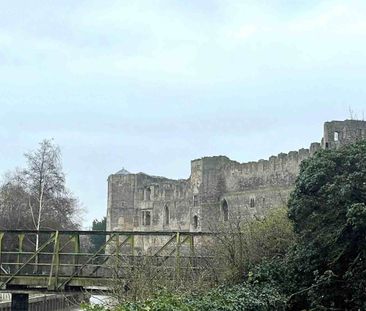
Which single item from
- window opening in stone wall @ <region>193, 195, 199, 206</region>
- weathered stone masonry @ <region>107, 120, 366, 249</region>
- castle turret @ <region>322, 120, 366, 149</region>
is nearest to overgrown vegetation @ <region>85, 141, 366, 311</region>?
weathered stone masonry @ <region>107, 120, 366, 249</region>

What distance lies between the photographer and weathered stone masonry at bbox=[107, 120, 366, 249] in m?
45.1

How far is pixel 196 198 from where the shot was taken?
54594 mm

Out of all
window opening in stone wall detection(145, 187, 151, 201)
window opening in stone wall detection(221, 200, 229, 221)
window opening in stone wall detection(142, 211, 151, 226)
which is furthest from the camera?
window opening in stone wall detection(145, 187, 151, 201)

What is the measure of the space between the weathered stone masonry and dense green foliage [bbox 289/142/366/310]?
1701 centimetres

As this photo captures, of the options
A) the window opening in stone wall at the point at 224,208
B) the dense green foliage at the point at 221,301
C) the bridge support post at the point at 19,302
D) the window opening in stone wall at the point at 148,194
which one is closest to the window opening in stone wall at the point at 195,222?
the window opening in stone wall at the point at 224,208

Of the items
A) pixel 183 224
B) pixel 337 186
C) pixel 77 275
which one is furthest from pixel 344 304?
pixel 183 224

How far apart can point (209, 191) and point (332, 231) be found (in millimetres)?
36603

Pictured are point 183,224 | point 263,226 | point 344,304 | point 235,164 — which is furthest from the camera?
point 183,224

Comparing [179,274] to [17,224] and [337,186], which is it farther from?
[17,224]

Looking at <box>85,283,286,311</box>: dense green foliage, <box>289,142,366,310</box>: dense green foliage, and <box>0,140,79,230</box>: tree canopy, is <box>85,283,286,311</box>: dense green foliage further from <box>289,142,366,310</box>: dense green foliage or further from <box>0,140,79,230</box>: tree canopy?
<box>0,140,79,230</box>: tree canopy

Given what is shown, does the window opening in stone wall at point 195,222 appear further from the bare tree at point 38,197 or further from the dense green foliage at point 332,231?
the dense green foliage at point 332,231

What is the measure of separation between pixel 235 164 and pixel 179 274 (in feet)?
114

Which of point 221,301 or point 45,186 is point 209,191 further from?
point 221,301

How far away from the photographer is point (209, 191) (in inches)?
2094
